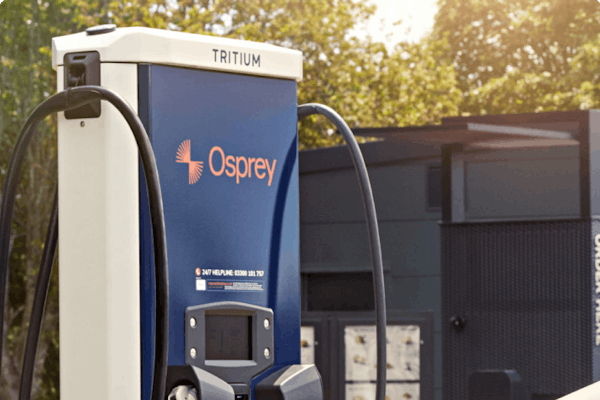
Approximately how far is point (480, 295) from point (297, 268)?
4142 millimetres

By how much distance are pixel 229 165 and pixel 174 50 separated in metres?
0.40

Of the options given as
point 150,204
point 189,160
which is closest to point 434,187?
point 189,160

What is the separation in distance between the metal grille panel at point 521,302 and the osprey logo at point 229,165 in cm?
371

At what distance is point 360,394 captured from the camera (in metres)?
9.30

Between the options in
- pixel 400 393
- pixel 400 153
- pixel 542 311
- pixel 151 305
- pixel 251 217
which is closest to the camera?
pixel 151 305

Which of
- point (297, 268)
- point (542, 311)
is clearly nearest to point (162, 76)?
point (297, 268)

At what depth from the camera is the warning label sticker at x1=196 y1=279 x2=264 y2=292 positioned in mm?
3348

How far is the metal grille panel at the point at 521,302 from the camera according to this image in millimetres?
6941

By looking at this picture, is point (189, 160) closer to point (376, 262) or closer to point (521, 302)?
point (376, 262)

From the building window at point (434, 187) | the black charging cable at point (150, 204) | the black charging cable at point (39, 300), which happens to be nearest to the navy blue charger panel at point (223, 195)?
the black charging cable at point (150, 204)

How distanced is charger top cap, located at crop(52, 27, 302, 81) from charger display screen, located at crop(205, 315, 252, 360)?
79cm

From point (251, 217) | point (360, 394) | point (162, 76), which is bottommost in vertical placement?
point (360, 394)

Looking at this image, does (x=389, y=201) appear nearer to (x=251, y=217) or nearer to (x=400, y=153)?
(x=400, y=153)

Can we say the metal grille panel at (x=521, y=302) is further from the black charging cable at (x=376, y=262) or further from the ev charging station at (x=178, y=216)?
the ev charging station at (x=178, y=216)
